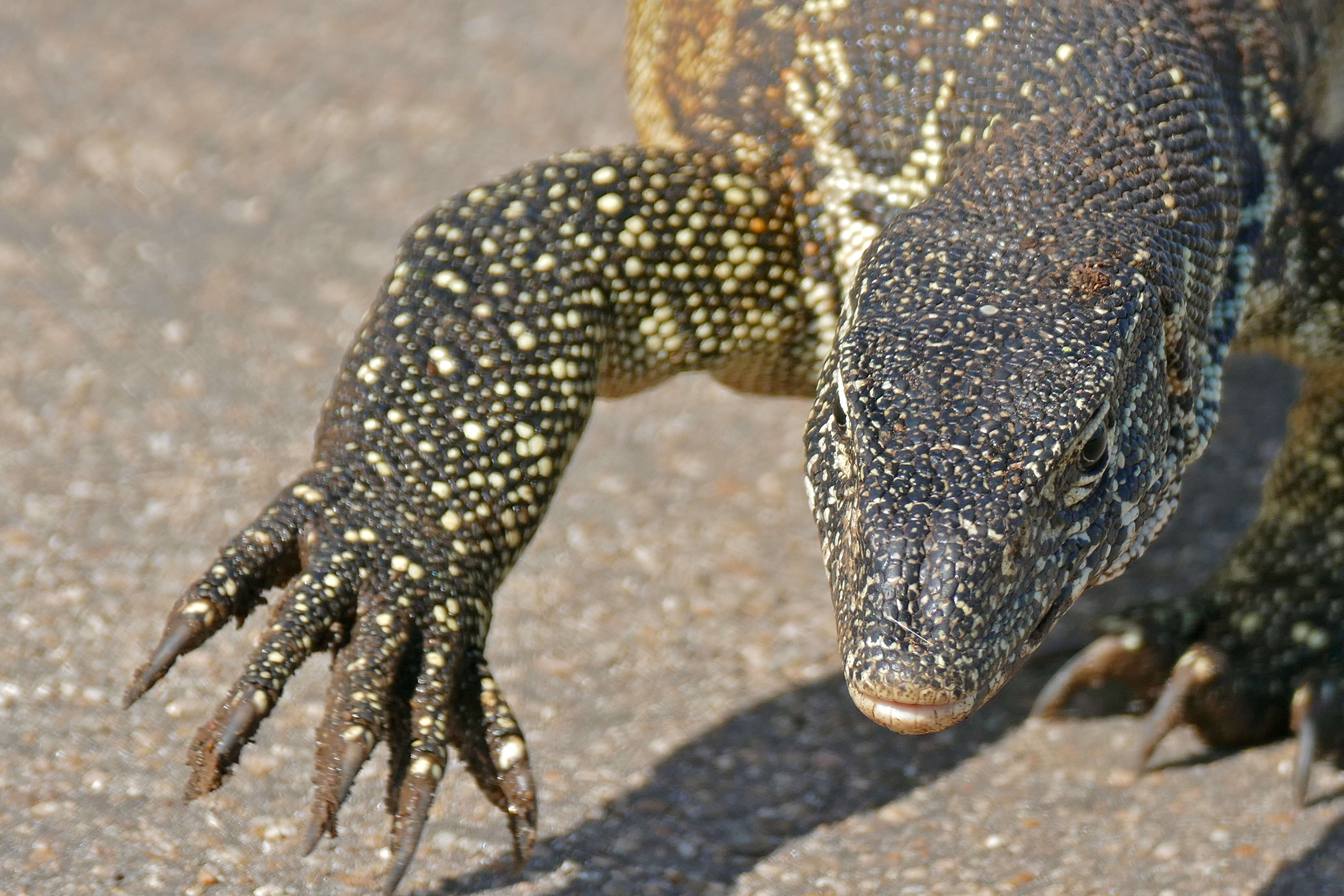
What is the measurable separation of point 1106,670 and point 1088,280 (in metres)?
1.90

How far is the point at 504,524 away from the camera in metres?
4.20

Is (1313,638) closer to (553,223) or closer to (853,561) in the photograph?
(853,561)

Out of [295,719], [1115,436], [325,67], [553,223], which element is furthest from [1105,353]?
[325,67]

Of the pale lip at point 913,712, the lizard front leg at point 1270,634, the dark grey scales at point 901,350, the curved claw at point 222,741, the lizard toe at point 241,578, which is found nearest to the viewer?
the pale lip at point 913,712

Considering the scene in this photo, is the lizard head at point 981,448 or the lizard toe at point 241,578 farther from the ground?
the lizard head at point 981,448

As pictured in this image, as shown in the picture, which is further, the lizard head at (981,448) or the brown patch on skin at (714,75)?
the brown patch on skin at (714,75)

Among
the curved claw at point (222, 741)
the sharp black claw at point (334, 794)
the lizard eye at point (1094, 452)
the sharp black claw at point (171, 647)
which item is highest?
the lizard eye at point (1094, 452)

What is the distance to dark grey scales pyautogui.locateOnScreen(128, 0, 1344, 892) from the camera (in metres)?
3.37

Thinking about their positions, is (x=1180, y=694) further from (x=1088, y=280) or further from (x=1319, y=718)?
(x=1088, y=280)

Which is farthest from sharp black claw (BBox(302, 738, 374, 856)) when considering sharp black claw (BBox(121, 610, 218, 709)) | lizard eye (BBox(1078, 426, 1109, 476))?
lizard eye (BBox(1078, 426, 1109, 476))

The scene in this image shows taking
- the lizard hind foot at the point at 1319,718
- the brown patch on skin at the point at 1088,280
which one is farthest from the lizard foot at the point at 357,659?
the lizard hind foot at the point at 1319,718

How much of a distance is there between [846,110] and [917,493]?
1.70m

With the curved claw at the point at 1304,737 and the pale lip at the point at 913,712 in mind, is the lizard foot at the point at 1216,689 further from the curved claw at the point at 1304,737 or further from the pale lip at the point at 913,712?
the pale lip at the point at 913,712

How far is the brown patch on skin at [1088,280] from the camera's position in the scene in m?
3.63
